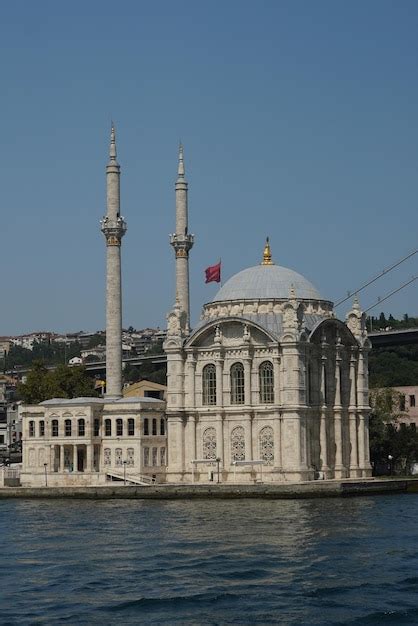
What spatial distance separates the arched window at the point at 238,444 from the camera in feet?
256

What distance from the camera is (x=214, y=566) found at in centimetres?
4341

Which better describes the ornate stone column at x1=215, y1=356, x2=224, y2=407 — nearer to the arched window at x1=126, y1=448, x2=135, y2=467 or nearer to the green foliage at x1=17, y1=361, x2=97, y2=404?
the arched window at x1=126, y1=448, x2=135, y2=467

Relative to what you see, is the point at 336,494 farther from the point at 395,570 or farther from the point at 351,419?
the point at 395,570

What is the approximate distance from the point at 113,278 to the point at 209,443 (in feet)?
40.2

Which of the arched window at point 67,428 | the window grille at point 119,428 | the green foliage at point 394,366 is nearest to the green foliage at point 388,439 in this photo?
the window grille at point 119,428

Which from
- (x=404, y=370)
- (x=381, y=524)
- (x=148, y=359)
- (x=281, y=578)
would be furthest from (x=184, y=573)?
(x=148, y=359)

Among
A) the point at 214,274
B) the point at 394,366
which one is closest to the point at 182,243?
the point at 214,274

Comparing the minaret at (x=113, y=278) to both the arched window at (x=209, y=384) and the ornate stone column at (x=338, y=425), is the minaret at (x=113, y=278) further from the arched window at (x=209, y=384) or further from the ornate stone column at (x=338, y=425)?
the ornate stone column at (x=338, y=425)

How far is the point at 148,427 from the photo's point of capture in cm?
8100

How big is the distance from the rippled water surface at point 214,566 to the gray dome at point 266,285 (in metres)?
17.6

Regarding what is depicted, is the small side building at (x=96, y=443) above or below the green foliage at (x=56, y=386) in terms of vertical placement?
below

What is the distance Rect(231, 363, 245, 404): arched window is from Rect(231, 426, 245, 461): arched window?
1.53 m

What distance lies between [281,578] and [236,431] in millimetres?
37426

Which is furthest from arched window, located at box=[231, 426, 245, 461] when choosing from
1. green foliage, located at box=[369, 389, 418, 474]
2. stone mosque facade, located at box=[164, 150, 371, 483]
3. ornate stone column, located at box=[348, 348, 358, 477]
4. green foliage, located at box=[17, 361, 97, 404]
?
green foliage, located at box=[17, 361, 97, 404]
